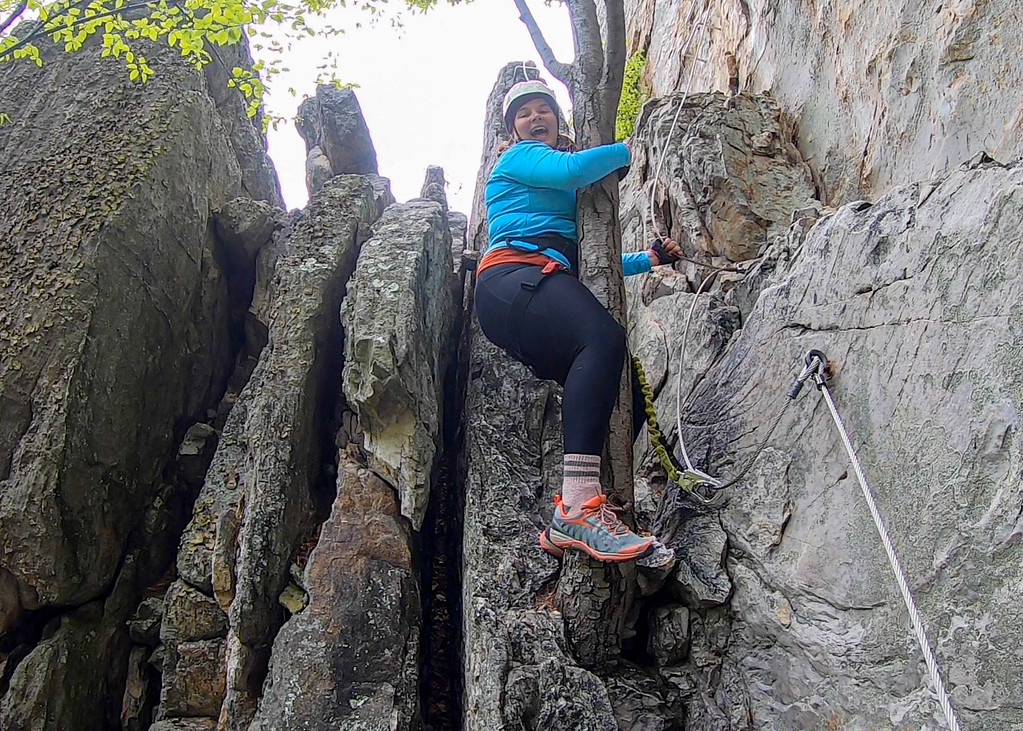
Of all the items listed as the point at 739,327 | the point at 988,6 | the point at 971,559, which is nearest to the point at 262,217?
the point at 739,327

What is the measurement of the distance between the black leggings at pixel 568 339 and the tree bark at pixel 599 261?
0.93 ft

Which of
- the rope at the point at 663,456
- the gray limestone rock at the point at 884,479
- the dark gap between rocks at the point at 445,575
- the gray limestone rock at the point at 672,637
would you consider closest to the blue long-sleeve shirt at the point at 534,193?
the rope at the point at 663,456

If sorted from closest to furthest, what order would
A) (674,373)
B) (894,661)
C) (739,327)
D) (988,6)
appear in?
(894,661) < (988,6) < (739,327) < (674,373)

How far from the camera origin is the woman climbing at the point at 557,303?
4.52 meters

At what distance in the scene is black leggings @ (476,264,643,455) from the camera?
15.3 feet

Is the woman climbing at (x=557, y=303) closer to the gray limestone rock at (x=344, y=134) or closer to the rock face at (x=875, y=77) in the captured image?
the rock face at (x=875, y=77)

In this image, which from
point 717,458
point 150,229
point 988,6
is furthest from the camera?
point 150,229

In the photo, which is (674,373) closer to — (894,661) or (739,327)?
(739,327)

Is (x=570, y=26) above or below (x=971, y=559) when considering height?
above

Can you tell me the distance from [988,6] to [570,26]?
282 centimetres

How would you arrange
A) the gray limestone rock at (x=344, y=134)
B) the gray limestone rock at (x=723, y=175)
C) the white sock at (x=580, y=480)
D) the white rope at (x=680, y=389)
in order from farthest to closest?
the gray limestone rock at (x=344, y=134) < the gray limestone rock at (x=723, y=175) < the white rope at (x=680, y=389) < the white sock at (x=580, y=480)

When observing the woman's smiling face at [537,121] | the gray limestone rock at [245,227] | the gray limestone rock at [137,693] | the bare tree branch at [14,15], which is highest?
the bare tree branch at [14,15]

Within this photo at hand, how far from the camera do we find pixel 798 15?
764 cm

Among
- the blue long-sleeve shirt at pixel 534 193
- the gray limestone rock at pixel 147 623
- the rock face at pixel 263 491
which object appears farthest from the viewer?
the gray limestone rock at pixel 147 623
